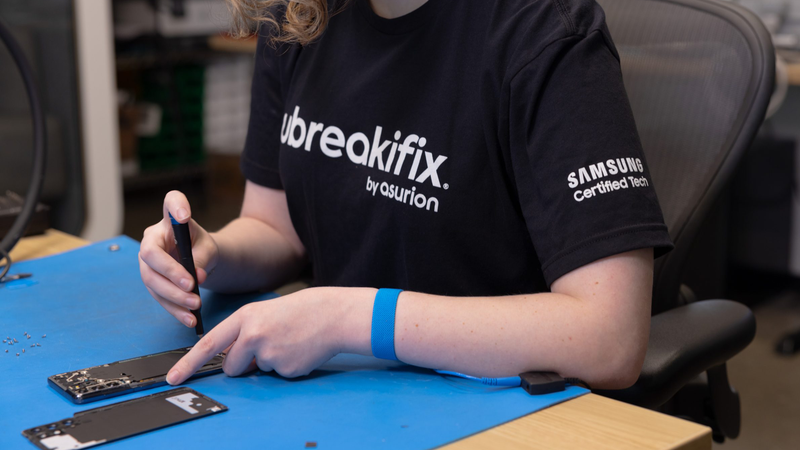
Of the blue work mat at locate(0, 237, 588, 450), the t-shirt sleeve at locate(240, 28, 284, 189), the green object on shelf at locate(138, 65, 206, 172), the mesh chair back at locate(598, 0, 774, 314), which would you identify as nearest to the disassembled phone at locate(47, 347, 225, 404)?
the blue work mat at locate(0, 237, 588, 450)

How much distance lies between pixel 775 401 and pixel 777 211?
839mm

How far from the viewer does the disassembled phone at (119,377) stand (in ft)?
2.03

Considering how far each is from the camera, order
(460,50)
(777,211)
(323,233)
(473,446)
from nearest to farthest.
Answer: (473,446), (460,50), (323,233), (777,211)

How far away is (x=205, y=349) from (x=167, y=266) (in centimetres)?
13

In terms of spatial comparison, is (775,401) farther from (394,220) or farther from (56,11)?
(56,11)

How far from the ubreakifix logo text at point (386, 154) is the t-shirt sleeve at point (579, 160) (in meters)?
0.11

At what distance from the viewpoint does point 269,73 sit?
3.35 feet

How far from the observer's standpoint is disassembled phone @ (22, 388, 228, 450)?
0.54 m

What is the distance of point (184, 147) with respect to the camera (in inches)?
138

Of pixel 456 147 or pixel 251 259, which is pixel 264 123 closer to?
pixel 251 259

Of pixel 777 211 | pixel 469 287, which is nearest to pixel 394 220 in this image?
pixel 469 287

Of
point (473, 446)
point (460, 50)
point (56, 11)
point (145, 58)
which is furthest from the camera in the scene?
point (145, 58)

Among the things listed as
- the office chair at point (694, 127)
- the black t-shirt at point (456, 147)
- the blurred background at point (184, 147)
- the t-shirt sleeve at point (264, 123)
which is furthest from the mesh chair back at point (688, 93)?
the blurred background at point (184, 147)

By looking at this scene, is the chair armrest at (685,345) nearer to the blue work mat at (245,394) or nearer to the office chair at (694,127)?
the office chair at (694,127)
